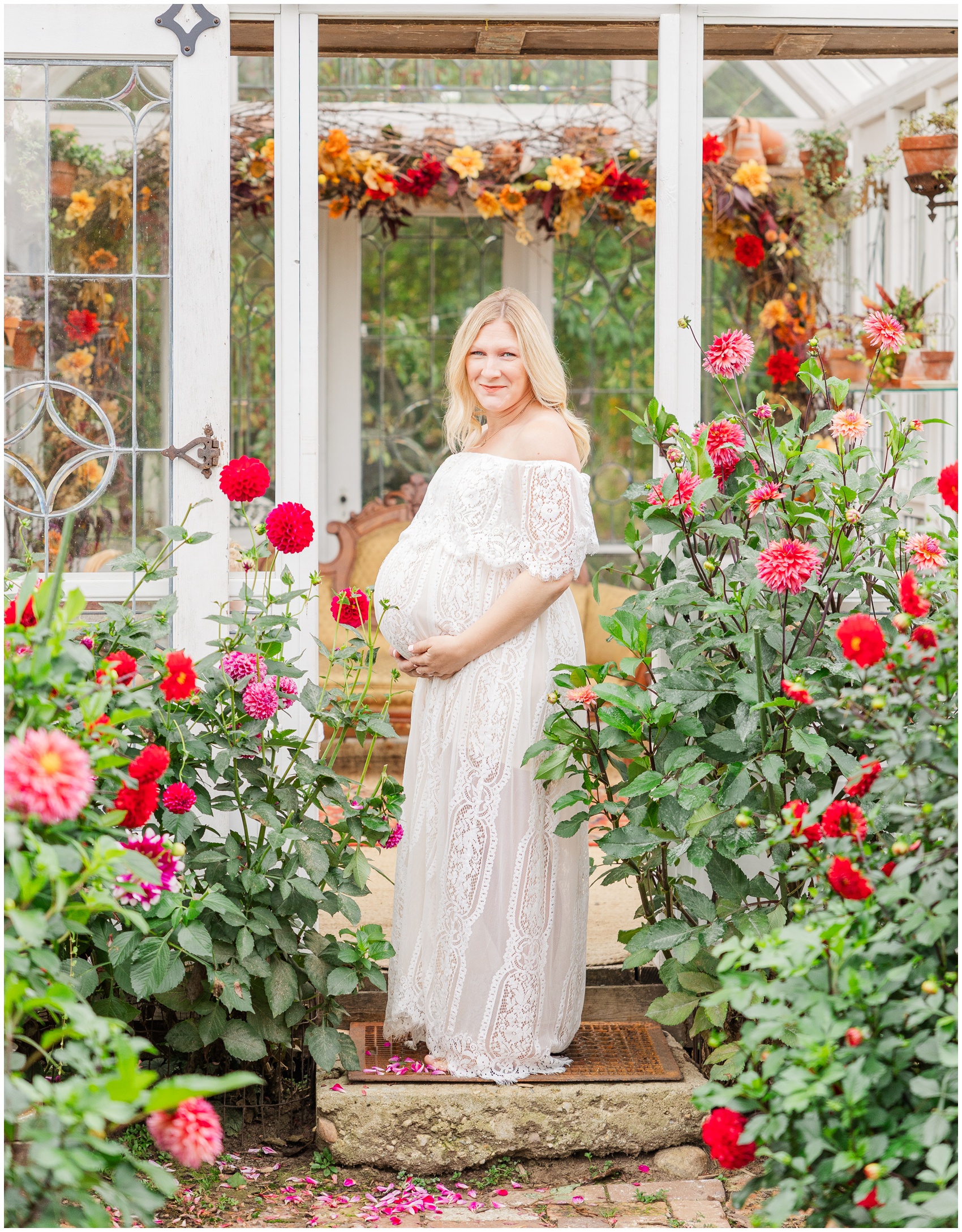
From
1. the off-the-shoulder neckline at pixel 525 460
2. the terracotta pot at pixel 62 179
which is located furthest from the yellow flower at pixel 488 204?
the off-the-shoulder neckline at pixel 525 460

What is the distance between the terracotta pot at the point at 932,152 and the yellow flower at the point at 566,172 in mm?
1741

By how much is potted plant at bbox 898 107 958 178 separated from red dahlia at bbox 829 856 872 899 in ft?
10.1

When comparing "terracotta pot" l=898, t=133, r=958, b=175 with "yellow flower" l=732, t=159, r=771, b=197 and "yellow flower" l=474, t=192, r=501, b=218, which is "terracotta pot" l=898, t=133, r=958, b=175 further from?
"yellow flower" l=474, t=192, r=501, b=218

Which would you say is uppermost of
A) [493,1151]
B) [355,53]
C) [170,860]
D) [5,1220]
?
[355,53]

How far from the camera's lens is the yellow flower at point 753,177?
17.0ft

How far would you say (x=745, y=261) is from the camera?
5402mm

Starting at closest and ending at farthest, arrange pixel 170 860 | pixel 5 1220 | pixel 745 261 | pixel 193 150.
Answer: pixel 5 1220, pixel 170 860, pixel 193 150, pixel 745 261

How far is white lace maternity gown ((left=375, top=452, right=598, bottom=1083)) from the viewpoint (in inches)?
100

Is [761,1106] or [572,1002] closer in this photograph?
[761,1106]

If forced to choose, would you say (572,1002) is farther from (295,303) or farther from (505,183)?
(505,183)

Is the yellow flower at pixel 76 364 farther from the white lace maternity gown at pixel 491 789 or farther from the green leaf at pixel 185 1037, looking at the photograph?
the green leaf at pixel 185 1037

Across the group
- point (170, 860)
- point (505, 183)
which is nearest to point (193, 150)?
point (170, 860)

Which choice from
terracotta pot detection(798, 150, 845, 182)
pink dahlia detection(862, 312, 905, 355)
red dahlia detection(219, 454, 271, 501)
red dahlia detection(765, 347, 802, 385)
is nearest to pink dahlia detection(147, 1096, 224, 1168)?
red dahlia detection(219, 454, 271, 501)

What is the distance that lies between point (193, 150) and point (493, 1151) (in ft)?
7.55
